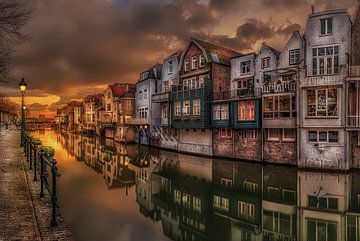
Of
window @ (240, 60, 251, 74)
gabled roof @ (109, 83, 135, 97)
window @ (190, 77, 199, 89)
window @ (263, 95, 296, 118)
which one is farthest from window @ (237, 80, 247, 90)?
gabled roof @ (109, 83, 135, 97)

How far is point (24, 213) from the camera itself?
32.1 ft

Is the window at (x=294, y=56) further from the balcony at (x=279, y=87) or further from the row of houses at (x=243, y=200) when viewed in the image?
the row of houses at (x=243, y=200)

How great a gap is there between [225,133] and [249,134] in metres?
3.40

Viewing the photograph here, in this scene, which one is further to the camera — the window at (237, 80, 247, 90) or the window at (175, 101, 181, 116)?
the window at (175, 101, 181, 116)

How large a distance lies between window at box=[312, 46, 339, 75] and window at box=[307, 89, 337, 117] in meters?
1.90

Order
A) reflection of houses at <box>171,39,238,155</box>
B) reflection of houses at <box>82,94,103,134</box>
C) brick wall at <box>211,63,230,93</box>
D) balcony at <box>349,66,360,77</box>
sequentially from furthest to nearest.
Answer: reflection of houses at <box>82,94,103,134</box> → brick wall at <box>211,63,230,93</box> → reflection of houses at <box>171,39,238,155</box> → balcony at <box>349,66,360,77</box>

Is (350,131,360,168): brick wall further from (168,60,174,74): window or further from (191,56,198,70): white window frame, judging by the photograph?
(168,60,174,74): window

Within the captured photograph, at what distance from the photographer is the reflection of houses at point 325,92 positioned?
2541cm

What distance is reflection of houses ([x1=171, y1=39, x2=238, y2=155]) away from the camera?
35.8m

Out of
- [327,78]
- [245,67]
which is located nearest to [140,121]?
[245,67]

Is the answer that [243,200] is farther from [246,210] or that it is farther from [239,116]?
[239,116]

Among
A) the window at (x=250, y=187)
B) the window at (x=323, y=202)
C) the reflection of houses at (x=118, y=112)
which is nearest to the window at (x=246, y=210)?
the window at (x=250, y=187)

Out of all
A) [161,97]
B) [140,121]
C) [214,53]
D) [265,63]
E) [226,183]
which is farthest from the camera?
[140,121]

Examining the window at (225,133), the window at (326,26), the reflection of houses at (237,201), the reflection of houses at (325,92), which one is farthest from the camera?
the window at (225,133)
